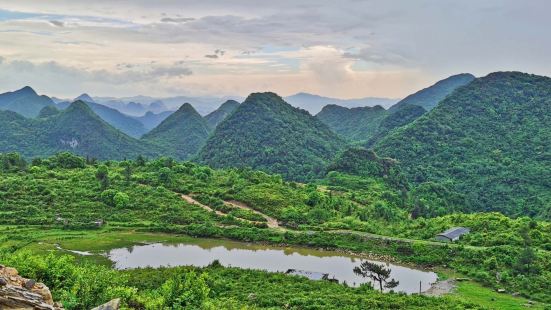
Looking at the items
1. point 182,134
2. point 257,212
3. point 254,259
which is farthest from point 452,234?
point 182,134

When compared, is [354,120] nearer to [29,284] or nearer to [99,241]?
[99,241]

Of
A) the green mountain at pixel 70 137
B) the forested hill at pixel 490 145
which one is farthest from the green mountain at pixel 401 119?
the green mountain at pixel 70 137

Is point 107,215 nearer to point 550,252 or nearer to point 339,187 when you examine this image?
point 339,187

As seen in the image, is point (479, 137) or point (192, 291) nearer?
point (192, 291)

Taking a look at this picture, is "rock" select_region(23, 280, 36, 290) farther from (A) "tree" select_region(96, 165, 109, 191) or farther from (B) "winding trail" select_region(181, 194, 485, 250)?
(A) "tree" select_region(96, 165, 109, 191)

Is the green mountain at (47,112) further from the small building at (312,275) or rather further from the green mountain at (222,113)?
the small building at (312,275)


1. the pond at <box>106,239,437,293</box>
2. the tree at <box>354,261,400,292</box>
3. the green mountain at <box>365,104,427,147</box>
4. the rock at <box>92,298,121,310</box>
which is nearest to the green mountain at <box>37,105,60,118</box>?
the green mountain at <box>365,104,427,147</box>

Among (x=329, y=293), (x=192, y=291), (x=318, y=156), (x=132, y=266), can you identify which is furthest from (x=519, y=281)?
(x=318, y=156)
